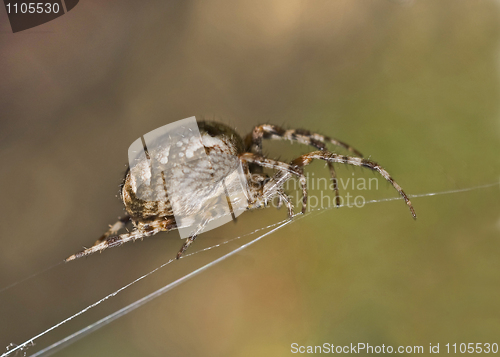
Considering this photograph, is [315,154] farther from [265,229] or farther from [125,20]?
[125,20]

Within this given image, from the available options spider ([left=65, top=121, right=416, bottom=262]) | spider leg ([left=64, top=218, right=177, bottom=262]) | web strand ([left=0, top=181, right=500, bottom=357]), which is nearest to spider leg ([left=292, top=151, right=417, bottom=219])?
spider ([left=65, top=121, right=416, bottom=262])

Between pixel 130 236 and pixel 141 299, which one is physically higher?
pixel 130 236

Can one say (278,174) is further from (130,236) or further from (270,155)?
(130,236)

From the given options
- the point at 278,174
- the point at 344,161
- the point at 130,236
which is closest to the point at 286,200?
the point at 278,174

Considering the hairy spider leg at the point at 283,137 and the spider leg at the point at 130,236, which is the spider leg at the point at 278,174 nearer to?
the hairy spider leg at the point at 283,137

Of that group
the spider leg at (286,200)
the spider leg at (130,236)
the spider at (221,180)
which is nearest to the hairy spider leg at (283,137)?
the spider at (221,180)

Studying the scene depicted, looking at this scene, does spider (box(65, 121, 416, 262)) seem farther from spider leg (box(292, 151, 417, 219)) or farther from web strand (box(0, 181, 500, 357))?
web strand (box(0, 181, 500, 357))
